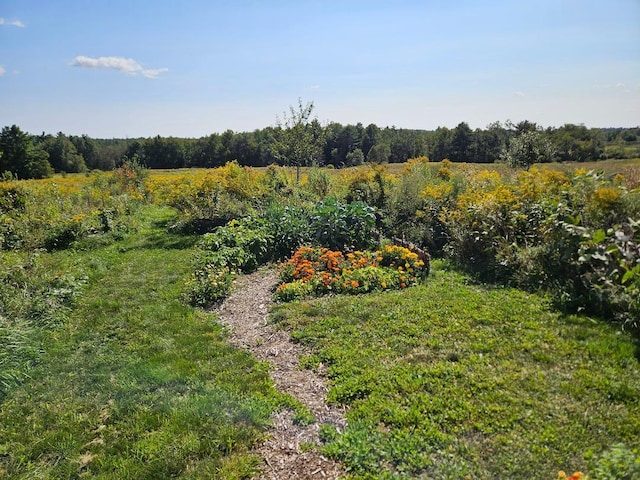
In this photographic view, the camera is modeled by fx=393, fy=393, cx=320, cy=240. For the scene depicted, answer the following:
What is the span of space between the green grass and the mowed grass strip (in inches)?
32.4

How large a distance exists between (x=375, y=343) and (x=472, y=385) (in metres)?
1.23

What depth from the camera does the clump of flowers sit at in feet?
21.0

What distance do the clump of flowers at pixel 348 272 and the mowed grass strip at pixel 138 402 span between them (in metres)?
1.67

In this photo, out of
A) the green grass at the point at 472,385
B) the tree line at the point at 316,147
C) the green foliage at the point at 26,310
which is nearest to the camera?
the green grass at the point at 472,385

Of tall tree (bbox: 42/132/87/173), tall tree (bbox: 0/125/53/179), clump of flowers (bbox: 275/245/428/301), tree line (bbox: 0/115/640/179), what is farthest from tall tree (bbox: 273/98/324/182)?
tall tree (bbox: 42/132/87/173)

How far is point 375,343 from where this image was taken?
15.0 ft

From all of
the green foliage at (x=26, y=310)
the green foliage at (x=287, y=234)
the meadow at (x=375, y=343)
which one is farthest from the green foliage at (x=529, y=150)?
the green foliage at (x=26, y=310)

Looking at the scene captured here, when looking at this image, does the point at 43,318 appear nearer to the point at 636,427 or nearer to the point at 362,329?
the point at 362,329

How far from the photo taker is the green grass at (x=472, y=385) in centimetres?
280

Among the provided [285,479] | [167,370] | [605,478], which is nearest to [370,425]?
[285,479]

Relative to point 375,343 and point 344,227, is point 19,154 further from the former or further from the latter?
point 375,343

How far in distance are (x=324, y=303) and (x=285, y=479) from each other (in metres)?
3.17

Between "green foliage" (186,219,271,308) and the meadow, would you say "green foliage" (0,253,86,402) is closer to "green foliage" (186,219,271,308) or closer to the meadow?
the meadow

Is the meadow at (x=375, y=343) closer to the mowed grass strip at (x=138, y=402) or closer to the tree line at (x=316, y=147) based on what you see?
the mowed grass strip at (x=138, y=402)
